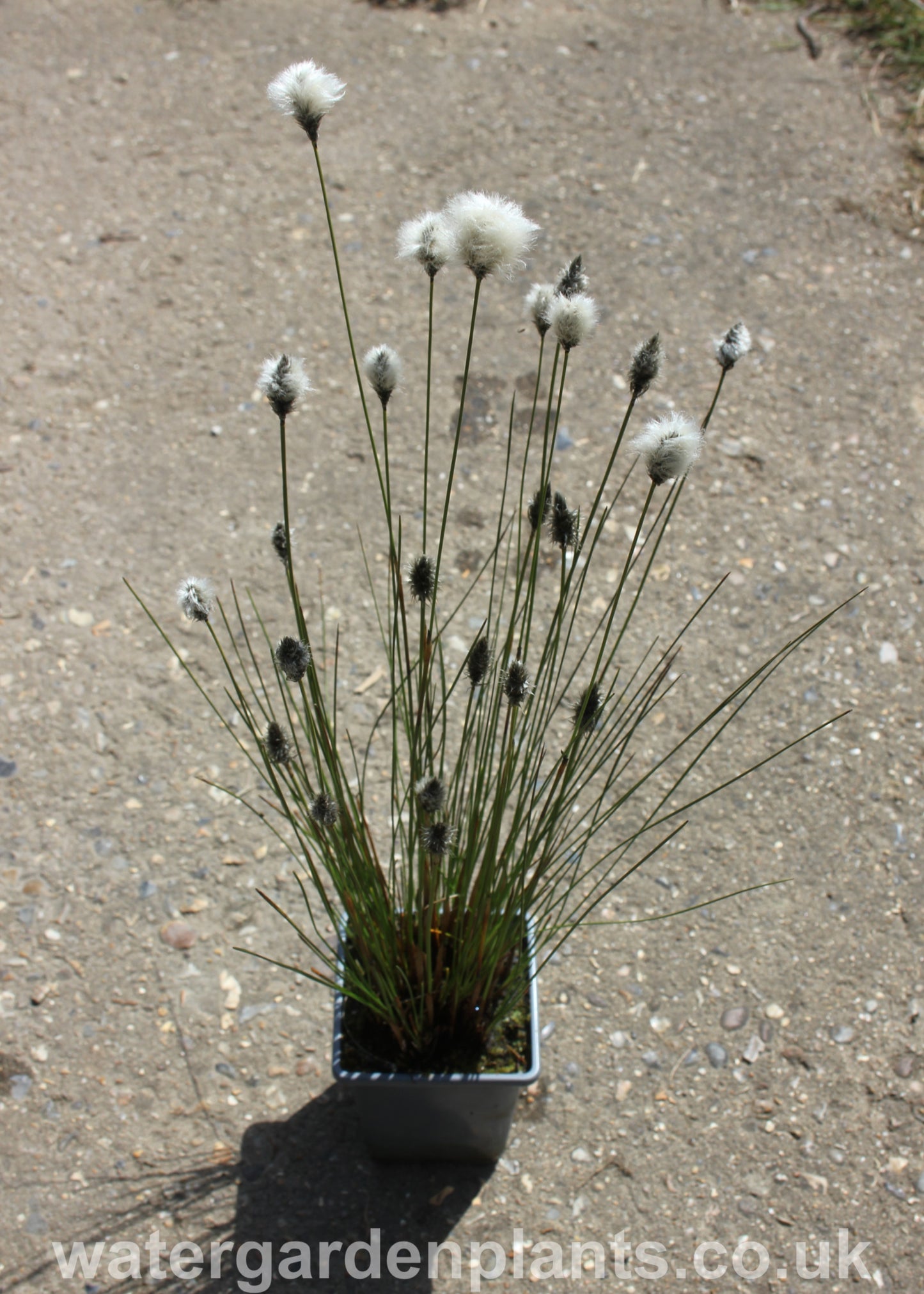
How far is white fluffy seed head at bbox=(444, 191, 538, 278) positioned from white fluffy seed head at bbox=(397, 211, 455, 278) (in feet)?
0.05

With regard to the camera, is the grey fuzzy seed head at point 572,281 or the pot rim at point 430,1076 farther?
the pot rim at point 430,1076

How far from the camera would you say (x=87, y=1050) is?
5.04ft

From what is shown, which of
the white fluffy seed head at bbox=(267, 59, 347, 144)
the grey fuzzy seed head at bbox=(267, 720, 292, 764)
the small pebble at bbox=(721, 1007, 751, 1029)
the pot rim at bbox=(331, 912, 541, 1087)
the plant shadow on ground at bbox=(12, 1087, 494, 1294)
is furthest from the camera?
the small pebble at bbox=(721, 1007, 751, 1029)

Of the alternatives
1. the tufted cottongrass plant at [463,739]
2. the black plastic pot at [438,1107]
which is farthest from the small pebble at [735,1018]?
the black plastic pot at [438,1107]

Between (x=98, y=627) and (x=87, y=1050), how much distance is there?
80 cm

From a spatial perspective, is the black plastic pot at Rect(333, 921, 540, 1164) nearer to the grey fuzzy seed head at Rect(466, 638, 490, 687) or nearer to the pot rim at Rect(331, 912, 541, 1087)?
the pot rim at Rect(331, 912, 541, 1087)

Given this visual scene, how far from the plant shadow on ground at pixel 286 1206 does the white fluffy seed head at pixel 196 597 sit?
82 centimetres

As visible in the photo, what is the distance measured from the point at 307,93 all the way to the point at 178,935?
4.07 feet

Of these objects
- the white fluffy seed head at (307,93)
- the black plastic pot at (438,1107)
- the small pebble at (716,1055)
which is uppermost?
the white fluffy seed head at (307,93)

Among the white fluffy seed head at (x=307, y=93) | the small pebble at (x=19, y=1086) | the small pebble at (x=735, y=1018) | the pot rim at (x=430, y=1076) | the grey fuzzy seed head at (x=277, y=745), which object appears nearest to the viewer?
the white fluffy seed head at (x=307, y=93)

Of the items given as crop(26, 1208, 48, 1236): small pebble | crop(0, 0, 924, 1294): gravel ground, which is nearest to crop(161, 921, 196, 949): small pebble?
crop(0, 0, 924, 1294): gravel ground

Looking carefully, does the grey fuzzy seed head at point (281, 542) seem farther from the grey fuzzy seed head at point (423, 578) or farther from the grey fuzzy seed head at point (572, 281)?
the grey fuzzy seed head at point (572, 281)

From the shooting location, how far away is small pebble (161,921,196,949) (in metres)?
1.65

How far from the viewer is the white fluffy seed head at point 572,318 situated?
3.02 ft
